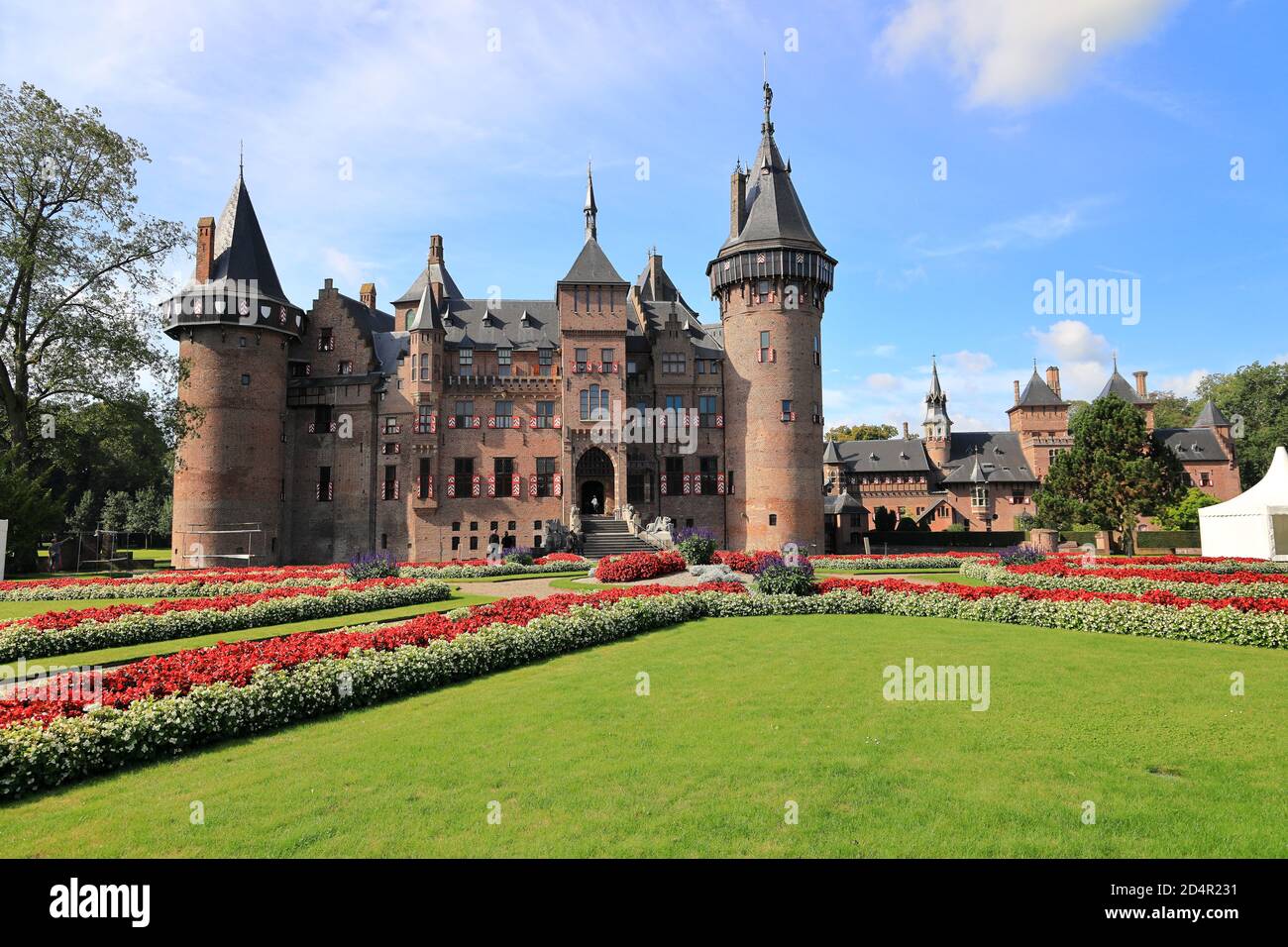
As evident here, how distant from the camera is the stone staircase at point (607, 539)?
3681 centimetres

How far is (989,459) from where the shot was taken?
232 feet

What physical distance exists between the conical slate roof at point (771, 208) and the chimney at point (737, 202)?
2.13 ft

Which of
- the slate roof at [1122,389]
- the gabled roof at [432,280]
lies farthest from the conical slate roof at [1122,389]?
the gabled roof at [432,280]

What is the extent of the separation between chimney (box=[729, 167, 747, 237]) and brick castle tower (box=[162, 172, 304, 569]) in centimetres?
2746

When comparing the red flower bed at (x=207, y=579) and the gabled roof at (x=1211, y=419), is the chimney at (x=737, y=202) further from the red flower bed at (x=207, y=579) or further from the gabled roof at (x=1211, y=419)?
the gabled roof at (x=1211, y=419)

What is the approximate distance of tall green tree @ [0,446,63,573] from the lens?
97.3 feet

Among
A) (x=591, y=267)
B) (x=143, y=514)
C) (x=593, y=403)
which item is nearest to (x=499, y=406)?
(x=593, y=403)

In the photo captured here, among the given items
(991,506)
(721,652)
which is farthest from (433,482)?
(991,506)

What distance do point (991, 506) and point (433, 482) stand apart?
52.1 metres

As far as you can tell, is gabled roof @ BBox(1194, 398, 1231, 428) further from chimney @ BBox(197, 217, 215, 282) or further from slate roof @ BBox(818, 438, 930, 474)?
chimney @ BBox(197, 217, 215, 282)

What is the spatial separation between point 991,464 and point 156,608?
6946cm

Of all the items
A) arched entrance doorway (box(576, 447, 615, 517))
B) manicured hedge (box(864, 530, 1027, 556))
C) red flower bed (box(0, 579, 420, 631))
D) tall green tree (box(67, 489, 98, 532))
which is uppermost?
arched entrance doorway (box(576, 447, 615, 517))

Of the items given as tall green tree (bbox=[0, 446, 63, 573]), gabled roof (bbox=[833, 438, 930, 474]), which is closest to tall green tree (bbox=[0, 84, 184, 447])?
tall green tree (bbox=[0, 446, 63, 573])

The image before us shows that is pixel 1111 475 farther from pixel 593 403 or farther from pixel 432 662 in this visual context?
pixel 432 662
